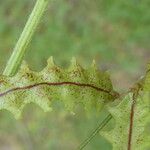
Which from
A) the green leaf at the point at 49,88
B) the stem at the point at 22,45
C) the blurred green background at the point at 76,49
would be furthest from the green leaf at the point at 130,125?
the blurred green background at the point at 76,49

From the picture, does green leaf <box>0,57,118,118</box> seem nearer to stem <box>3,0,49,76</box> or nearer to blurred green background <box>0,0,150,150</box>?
stem <box>3,0,49,76</box>

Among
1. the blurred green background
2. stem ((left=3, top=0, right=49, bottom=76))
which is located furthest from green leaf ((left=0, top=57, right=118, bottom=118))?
the blurred green background

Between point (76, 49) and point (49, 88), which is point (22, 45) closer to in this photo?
point (49, 88)

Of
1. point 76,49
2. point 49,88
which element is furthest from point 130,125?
point 76,49

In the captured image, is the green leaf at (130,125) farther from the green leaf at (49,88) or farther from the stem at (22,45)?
the stem at (22,45)

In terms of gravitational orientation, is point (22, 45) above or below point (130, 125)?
above
